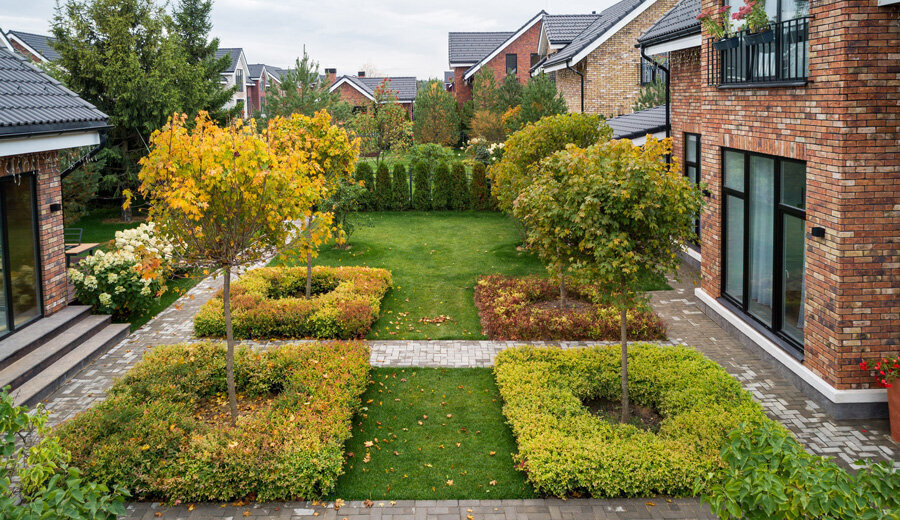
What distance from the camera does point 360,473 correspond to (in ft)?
24.1

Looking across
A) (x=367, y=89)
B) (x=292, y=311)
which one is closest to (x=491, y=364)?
(x=292, y=311)

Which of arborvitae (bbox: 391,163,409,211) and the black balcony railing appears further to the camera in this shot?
arborvitae (bbox: 391,163,409,211)

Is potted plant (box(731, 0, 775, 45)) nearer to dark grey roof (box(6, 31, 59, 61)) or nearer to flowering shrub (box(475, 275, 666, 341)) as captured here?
flowering shrub (box(475, 275, 666, 341))

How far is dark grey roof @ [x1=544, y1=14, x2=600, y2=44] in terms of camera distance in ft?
106

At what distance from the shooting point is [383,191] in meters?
25.8

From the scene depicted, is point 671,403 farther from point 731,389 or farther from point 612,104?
point 612,104

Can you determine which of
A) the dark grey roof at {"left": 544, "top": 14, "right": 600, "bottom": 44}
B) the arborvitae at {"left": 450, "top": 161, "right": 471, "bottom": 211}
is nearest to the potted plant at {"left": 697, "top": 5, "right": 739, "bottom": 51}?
the arborvitae at {"left": 450, "top": 161, "right": 471, "bottom": 211}

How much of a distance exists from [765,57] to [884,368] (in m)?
4.44

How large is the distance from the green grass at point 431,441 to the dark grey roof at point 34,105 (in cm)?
573

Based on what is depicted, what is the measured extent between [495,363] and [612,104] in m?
18.7

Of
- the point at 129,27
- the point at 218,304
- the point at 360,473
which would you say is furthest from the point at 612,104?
the point at 360,473

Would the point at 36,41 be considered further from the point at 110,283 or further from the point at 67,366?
the point at 67,366

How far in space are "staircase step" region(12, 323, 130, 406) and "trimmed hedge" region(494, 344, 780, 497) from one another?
5.50 meters

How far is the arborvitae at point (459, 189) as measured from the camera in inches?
1004
